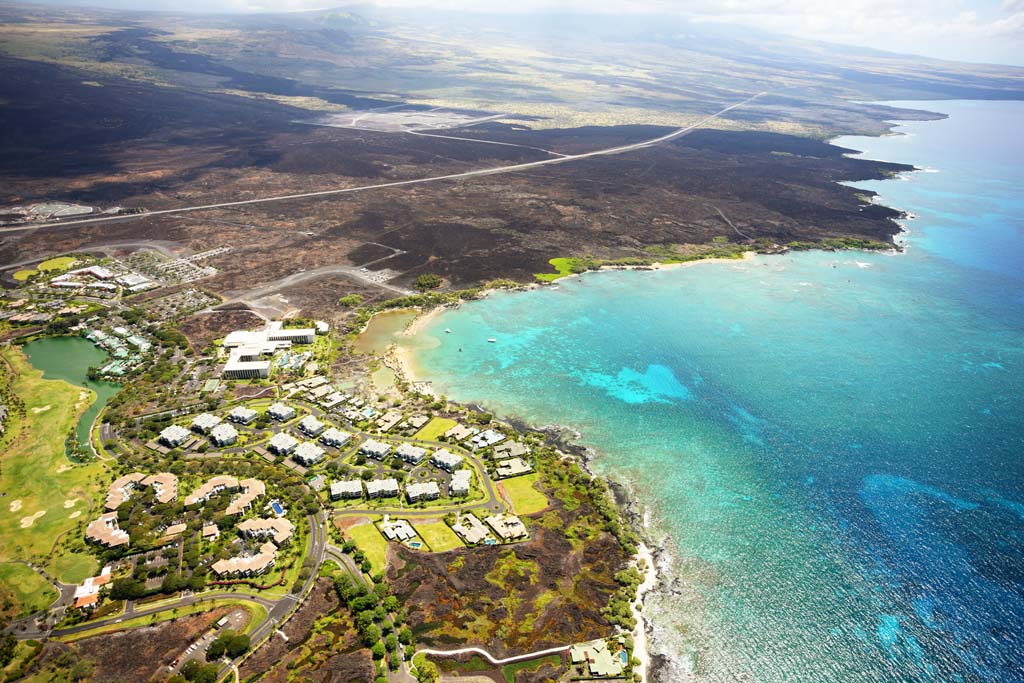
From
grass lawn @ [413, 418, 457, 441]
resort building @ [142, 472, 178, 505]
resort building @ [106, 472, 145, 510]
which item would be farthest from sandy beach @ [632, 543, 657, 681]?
resort building @ [106, 472, 145, 510]

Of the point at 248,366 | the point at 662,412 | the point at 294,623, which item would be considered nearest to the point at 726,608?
the point at 662,412

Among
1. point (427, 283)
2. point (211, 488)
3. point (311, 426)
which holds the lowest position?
point (427, 283)

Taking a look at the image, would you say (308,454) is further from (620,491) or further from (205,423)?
(620,491)

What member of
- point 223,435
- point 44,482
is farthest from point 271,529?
point 44,482

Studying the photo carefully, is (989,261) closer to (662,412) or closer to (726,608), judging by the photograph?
(662,412)

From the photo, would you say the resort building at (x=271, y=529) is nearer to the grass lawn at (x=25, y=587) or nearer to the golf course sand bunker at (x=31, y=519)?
the grass lawn at (x=25, y=587)

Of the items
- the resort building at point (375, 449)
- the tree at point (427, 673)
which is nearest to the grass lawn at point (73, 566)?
the resort building at point (375, 449)

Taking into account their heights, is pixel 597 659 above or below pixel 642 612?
above

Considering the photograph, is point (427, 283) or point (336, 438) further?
point (427, 283)
